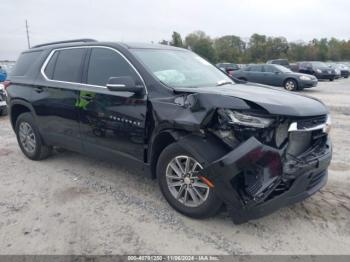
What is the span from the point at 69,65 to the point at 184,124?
2.33 metres

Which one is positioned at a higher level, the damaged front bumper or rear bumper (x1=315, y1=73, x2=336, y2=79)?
the damaged front bumper

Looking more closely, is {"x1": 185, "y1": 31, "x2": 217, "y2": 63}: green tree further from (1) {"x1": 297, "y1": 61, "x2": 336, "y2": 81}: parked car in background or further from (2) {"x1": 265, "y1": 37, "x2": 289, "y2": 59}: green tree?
(1) {"x1": 297, "y1": 61, "x2": 336, "y2": 81}: parked car in background

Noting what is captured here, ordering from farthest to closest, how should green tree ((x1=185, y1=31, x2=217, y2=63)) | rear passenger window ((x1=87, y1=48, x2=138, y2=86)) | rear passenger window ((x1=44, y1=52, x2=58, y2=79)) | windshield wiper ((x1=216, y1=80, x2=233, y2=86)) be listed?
green tree ((x1=185, y1=31, x2=217, y2=63))
rear passenger window ((x1=44, y1=52, x2=58, y2=79))
windshield wiper ((x1=216, y1=80, x2=233, y2=86))
rear passenger window ((x1=87, y1=48, x2=138, y2=86))

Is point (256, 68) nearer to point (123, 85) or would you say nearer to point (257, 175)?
point (123, 85)

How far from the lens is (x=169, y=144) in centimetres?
350

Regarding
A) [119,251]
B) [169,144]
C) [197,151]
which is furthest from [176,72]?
[119,251]

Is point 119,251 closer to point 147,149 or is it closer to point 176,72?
point 147,149

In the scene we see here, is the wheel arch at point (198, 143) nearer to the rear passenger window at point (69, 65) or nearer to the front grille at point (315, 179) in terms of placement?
the front grille at point (315, 179)

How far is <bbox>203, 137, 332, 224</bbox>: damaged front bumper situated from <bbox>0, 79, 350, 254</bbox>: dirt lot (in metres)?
0.38

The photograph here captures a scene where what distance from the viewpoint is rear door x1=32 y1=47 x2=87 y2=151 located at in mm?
4441

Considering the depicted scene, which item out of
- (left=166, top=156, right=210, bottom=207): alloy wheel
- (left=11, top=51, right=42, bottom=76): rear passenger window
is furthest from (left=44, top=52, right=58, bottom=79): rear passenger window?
(left=166, top=156, right=210, bottom=207): alloy wheel

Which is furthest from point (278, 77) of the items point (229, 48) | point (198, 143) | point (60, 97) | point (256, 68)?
point (229, 48)

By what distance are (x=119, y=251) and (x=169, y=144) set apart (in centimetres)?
118

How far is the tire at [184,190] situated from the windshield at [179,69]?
78 cm
